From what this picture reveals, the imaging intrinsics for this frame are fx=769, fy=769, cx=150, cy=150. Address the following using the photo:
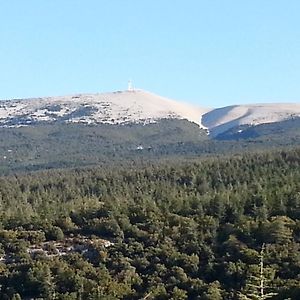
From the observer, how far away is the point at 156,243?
8419 cm

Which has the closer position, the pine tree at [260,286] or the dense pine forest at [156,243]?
the pine tree at [260,286]

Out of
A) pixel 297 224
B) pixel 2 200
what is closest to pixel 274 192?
pixel 297 224

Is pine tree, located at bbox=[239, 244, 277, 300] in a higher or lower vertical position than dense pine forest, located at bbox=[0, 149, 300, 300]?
higher

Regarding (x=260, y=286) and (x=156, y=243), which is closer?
(x=260, y=286)

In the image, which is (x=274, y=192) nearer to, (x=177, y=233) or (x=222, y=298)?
(x=177, y=233)

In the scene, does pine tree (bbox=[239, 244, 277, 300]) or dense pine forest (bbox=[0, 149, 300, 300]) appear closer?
pine tree (bbox=[239, 244, 277, 300])

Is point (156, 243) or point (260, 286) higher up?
point (260, 286)

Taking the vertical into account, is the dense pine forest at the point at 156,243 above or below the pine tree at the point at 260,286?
below

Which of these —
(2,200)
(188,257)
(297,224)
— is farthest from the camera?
(2,200)

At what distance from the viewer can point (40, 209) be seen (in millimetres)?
103500

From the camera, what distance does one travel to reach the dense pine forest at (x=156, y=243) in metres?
71.6

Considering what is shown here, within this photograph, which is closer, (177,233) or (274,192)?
(177,233)

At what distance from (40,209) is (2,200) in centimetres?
1767

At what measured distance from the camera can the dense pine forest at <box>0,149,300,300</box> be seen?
71.6 meters
